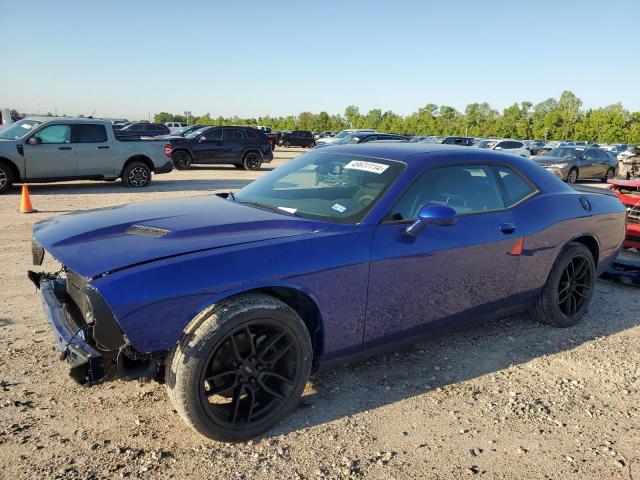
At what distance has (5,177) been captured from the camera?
1112cm

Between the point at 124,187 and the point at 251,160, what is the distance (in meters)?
7.27

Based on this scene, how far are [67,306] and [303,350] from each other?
144cm

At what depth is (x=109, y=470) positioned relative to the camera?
8.12 ft

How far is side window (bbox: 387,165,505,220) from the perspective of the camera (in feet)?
11.1

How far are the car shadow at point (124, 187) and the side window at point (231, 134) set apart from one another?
408 centimetres

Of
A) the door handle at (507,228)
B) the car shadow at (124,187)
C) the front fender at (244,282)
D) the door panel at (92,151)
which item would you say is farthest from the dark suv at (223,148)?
the front fender at (244,282)

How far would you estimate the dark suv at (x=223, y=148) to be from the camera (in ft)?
61.7

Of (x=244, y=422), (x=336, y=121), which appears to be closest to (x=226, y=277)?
(x=244, y=422)

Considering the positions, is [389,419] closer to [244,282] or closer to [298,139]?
[244,282]

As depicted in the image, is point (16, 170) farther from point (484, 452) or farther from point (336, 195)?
point (484, 452)

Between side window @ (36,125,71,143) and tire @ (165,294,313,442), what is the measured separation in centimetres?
1070

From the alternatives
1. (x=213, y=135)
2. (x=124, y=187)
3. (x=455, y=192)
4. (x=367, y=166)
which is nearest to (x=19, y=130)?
(x=124, y=187)

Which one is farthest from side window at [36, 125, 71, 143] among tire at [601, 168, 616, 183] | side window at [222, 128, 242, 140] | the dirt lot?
tire at [601, 168, 616, 183]

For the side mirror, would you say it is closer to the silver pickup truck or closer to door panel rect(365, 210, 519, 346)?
door panel rect(365, 210, 519, 346)
